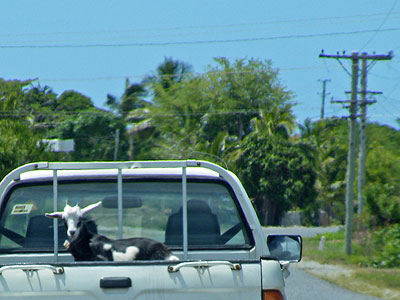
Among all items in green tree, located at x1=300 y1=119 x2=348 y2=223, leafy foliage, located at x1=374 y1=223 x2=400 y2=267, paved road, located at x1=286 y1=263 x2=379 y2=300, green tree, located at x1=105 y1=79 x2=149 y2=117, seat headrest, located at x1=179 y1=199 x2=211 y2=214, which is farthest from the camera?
green tree, located at x1=105 y1=79 x2=149 y2=117

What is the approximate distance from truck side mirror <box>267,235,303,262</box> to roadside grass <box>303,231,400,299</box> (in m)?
11.0

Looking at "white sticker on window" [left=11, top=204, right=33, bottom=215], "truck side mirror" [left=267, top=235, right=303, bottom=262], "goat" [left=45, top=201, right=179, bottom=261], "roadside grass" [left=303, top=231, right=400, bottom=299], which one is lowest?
"roadside grass" [left=303, top=231, right=400, bottom=299]

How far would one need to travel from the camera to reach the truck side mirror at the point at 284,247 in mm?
5484

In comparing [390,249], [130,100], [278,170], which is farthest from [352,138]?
[130,100]

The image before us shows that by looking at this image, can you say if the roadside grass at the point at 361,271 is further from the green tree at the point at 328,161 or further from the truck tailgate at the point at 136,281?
the green tree at the point at 328,161

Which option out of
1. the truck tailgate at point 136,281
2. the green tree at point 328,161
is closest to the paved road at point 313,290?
the truck tailgate at point 136,281

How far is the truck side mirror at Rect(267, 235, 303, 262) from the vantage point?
5.48 m

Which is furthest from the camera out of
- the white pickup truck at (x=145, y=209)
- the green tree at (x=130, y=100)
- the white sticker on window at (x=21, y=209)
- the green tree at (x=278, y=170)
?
the green tree at (x=130, y=100)

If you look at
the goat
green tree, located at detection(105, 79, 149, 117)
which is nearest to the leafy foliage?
the goat

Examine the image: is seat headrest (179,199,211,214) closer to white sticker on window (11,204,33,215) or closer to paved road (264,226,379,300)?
white sticker on window (11,204,33,215)

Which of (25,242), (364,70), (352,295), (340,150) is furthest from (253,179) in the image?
(25,242)

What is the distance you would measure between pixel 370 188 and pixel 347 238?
309cm

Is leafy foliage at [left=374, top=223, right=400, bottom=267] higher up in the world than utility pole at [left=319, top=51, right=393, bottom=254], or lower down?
lower down

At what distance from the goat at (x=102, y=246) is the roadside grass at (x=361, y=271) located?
11899 mm
